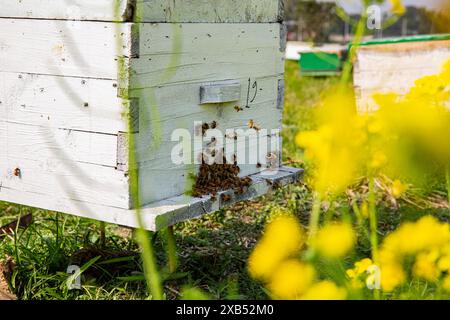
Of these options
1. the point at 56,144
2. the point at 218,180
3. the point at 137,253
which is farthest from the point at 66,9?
the point at 137,253

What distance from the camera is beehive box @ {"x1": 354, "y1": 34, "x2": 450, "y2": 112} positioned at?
543 centimetres

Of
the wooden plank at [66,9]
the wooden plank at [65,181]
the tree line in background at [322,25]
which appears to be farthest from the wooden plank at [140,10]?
the tree line in background at [322,25]

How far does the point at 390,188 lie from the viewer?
4145 mm

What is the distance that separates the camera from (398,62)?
18.3ft

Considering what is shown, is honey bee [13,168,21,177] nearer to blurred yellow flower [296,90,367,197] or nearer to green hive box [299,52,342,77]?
blurred yellow flower [296,90,367,197]

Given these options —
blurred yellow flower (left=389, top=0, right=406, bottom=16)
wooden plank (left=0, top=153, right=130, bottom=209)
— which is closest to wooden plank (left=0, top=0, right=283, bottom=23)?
wooden plank (left=0, top=153, right=130, bottom=209)

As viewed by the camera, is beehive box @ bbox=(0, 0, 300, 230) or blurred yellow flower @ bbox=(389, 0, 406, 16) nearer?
blurred yellow flower @ bbox=(389, 0, 406, 16)

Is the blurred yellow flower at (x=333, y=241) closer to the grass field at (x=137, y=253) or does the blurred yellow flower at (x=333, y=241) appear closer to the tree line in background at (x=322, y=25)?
the grass field at (x=137, y=253)

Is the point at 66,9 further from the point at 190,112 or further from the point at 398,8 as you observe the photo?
the point at 398,8

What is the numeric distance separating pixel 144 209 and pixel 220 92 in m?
0.58

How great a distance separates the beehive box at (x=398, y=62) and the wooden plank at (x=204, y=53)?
8.62 feet

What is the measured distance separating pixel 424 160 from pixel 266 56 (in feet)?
5.53
